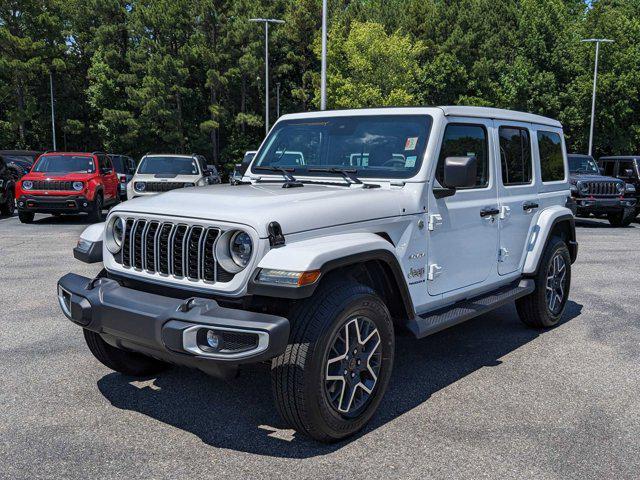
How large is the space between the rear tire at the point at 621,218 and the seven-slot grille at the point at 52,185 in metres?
14.2

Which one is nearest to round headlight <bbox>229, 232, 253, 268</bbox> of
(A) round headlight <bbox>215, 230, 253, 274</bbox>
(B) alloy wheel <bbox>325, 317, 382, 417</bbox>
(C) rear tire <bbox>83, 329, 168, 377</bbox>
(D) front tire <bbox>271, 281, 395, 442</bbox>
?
(A) round headlight <bbox>215, 230, 253, 274</bbox>

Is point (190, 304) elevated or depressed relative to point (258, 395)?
elevated

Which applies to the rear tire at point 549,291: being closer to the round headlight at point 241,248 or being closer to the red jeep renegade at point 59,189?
the round headlight at point 241,248

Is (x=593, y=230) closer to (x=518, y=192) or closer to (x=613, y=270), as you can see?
(x=613, y=270)

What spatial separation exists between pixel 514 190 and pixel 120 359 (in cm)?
349

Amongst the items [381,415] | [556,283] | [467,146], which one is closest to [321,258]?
[381,415]

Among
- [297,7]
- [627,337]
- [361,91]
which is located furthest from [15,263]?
[297,7]

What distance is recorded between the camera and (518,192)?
564cm

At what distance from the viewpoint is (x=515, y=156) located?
5641 millimetres

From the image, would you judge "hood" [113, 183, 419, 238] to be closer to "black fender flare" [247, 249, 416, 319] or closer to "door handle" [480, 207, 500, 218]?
"black fender flare" [247, 249, 416, 319]

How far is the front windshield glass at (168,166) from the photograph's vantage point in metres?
16.0

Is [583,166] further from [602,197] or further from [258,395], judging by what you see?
[258,395]

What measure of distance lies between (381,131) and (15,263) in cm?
726

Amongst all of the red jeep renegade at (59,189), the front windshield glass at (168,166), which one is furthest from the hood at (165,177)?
the red jeep renegade at (59,189)
